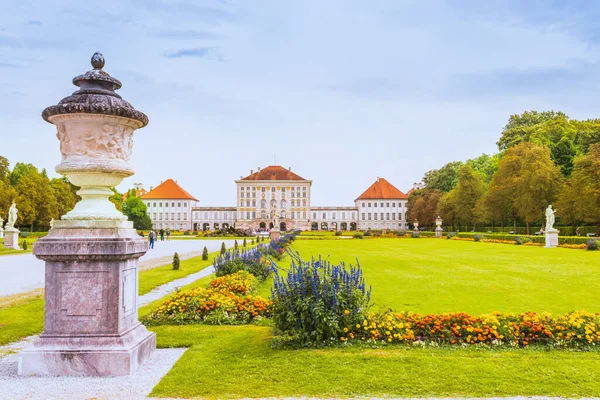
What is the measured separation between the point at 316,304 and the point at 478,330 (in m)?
1.94

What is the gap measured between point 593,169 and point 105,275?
125 feet

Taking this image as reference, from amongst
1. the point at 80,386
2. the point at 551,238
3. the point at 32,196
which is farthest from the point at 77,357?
the point at 32,196

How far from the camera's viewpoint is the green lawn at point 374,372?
421cm

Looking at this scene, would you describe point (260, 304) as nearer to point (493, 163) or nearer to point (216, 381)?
point (216, 381)

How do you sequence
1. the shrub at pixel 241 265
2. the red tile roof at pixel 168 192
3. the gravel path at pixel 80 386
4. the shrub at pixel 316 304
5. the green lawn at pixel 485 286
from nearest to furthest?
the gravel path at pixel 80 386, the shrub at pixel 316 304, the green lawn at pixel 485 286, the shrub at pixel 241 265, the red tile roof at pixel 168 192

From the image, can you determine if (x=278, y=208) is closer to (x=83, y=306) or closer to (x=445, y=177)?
(x=445, y=177)

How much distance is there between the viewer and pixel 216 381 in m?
4.45

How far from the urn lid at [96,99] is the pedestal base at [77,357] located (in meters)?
2.13

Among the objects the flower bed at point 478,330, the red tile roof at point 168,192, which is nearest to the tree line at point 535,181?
the flower bed at point 478,330

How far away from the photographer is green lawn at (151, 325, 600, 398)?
4207 mm

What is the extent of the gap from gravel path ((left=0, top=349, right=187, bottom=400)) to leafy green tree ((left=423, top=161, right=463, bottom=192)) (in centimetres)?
7171

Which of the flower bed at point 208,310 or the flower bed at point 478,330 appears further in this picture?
the flower bed at point 208,310

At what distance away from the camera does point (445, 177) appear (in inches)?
2938

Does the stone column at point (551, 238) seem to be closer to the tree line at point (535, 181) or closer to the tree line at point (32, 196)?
the tree line at point (535, 181)
